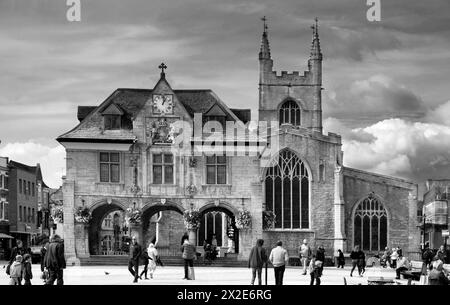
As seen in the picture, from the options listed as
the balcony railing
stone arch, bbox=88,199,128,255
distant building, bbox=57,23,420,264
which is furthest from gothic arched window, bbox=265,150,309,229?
the balcony railing

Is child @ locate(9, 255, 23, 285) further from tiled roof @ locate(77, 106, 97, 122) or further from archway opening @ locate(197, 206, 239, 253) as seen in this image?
archway opening @ locate(197, 206, 239, 253)

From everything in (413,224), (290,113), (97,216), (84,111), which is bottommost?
(413,224)

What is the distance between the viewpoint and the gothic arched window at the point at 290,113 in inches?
2987

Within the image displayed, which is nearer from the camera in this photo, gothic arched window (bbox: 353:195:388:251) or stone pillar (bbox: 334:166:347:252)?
stone pillar (bbox: 334:166:347:252)

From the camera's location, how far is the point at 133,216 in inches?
1879

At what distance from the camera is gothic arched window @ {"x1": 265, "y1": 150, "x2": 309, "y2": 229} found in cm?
6162

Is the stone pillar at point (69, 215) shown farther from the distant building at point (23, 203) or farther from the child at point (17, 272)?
the child at point (17, 272)

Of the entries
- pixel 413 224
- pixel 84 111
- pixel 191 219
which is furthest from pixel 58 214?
pixel 413 224

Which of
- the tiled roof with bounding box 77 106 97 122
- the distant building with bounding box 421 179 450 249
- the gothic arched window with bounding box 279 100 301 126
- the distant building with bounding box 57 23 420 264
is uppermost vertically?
the gothic arched window with bounding box 279 100 301 126

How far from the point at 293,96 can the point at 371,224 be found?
635 inches

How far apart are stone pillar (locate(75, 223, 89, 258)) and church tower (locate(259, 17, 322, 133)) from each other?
1140 inches

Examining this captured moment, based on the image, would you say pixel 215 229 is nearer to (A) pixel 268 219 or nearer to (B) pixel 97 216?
(A) pixel 268 219
